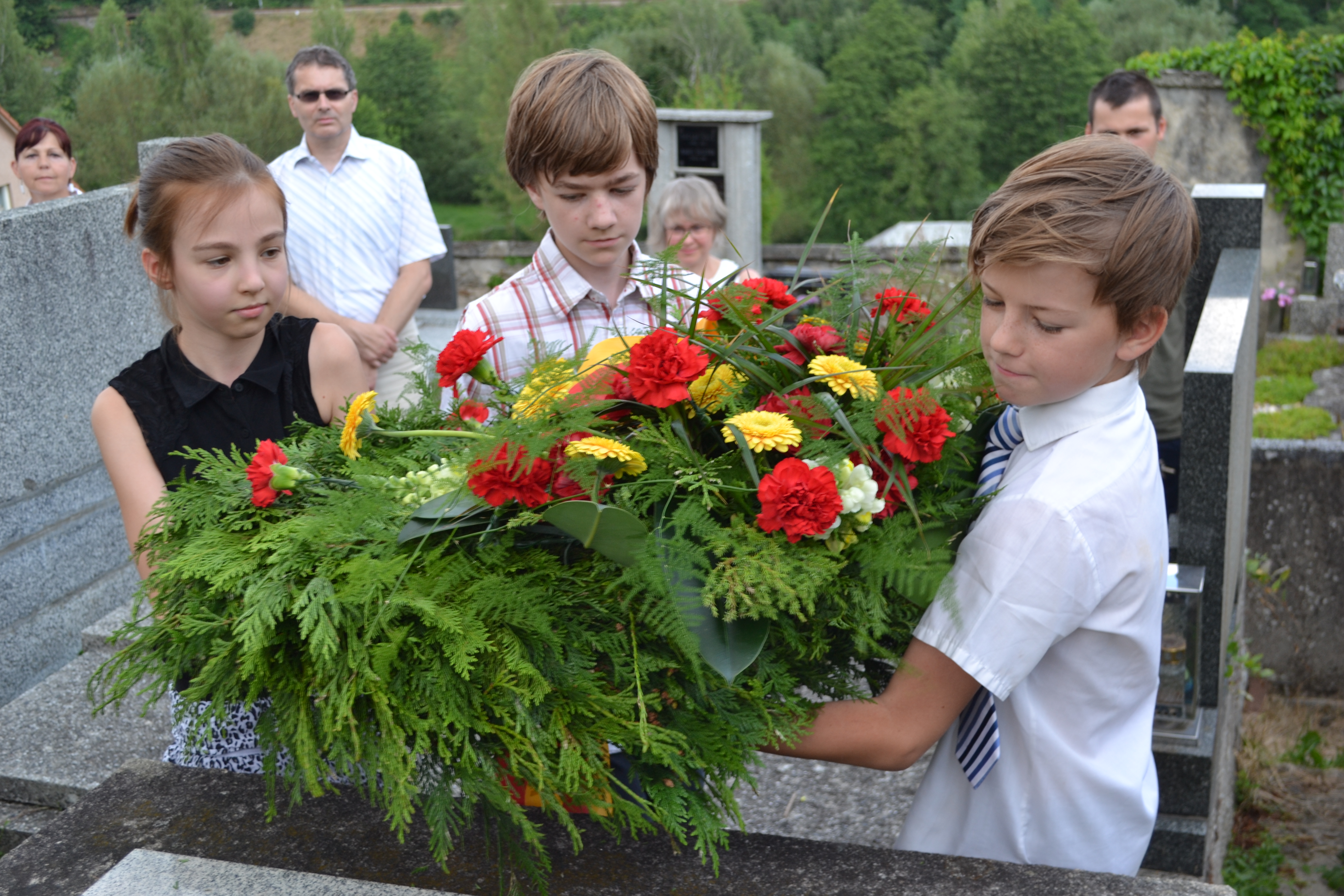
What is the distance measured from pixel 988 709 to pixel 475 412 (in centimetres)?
81

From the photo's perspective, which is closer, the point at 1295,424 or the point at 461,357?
the point at 461,357

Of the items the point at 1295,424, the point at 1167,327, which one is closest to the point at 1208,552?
the point at 1167,327

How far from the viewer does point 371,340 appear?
13.8ft

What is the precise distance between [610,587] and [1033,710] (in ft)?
2.10

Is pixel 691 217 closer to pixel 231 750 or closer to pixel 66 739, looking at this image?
pixel 66 739

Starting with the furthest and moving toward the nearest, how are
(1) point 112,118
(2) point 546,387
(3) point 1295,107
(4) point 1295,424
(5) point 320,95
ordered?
(3) point 1295,107, (1) point 112,118, (4) point 1295,424, (5) point 320,95, (2) point 546,387

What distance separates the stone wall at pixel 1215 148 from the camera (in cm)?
1413

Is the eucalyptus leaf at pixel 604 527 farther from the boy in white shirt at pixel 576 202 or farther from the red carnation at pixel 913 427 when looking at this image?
the boy in white shirt at pixel 576 202

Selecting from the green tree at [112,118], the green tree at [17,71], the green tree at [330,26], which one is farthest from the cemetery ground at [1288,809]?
the green tree at [330,26]

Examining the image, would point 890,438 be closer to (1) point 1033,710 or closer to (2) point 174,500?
(1) point 1033,710

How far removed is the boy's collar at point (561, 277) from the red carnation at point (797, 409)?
81 cm

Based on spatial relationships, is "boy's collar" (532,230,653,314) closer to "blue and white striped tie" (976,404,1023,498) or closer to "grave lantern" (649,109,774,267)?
"blue and white striped tie" (976,404,1023,498)

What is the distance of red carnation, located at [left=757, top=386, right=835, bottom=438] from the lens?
4.49ft

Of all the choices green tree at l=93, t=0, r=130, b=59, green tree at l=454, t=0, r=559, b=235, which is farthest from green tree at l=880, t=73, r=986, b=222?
green tree at l=93, t=0, r=130, b=59
